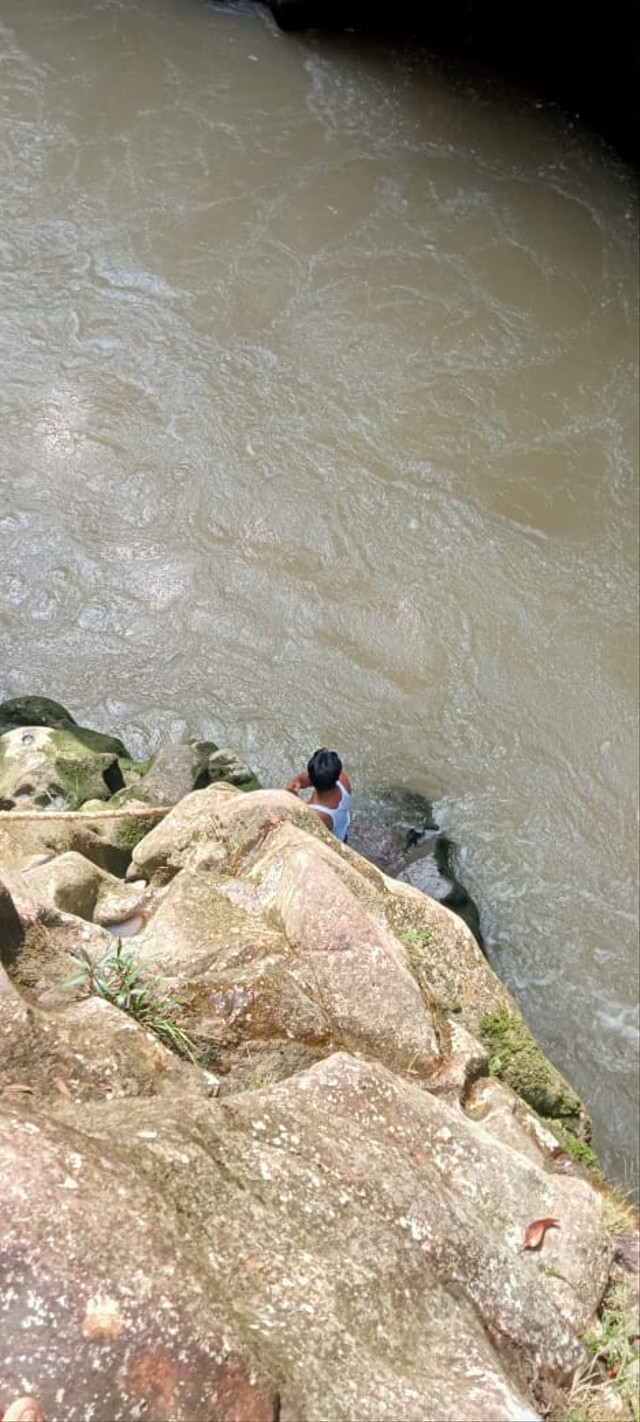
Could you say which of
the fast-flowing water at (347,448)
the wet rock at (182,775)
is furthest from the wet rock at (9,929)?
the fast-flowing water at (347,448)

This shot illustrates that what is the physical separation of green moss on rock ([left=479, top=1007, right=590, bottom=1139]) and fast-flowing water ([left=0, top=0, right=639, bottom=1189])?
8.99 feet

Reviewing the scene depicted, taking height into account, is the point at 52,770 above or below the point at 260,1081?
below

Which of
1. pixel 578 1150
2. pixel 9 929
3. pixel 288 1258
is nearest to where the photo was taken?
pixel 288 1258

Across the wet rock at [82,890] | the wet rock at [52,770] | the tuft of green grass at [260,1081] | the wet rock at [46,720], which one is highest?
the tuft of green grass at [260,1081]

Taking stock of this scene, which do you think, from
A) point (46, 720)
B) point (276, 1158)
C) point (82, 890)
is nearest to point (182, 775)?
point (46, 720)

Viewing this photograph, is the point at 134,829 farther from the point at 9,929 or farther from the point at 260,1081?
the point at 260,1081

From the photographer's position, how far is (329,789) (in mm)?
7387

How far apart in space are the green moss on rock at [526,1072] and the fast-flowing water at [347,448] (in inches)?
108

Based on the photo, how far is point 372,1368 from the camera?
3062 millimetres

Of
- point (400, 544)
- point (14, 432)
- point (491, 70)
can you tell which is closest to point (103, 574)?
point (14, 432)

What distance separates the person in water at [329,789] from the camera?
729 cm

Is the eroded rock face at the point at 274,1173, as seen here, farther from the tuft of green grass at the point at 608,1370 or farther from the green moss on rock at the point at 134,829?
the green moss on rock at the point at 134,829

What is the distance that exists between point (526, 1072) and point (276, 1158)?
5.62 ft

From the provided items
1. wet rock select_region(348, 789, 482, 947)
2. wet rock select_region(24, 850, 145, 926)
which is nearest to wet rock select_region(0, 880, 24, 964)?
wet rock select_region(24, 850, 145, 926)
